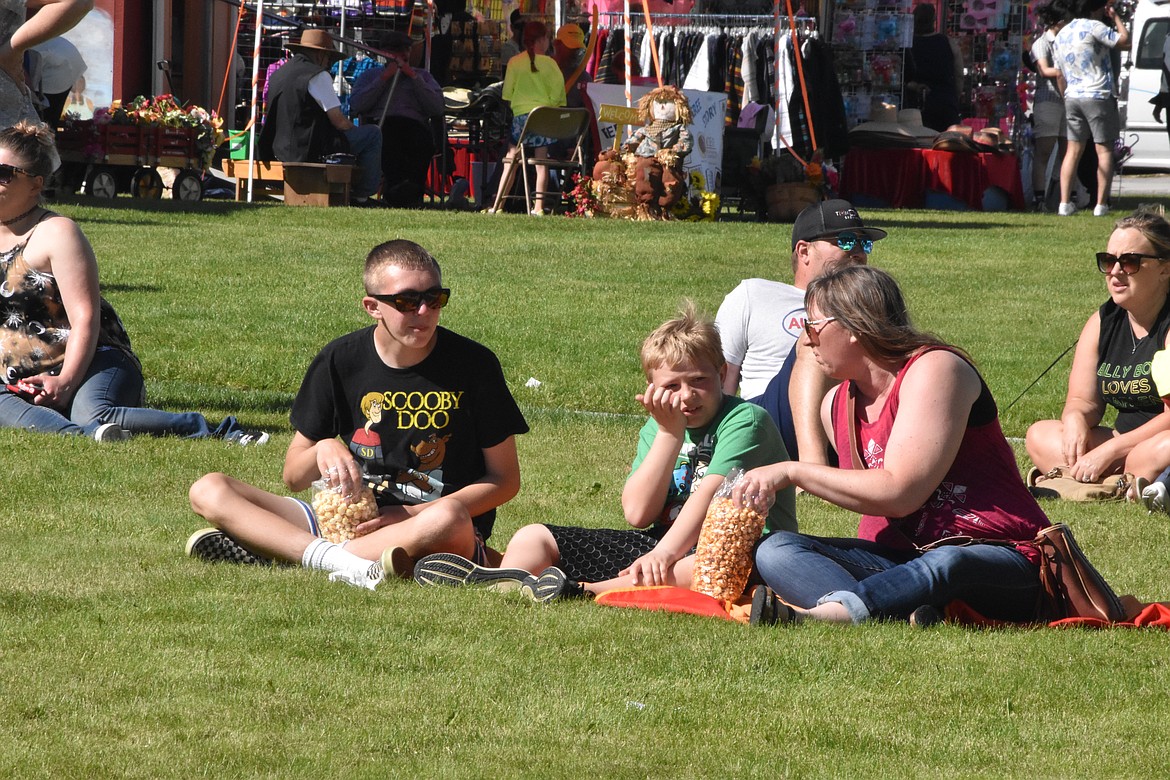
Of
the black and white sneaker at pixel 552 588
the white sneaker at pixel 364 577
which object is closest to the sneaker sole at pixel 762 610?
the black and white sneaker at pixel 552 588

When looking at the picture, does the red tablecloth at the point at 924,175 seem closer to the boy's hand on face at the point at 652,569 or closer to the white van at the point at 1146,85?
the white van at the point at 1146,85

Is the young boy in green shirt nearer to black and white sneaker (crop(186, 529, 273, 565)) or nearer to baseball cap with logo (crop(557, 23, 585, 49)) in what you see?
black and white sneaker (crop(186, 529, 273, 565))

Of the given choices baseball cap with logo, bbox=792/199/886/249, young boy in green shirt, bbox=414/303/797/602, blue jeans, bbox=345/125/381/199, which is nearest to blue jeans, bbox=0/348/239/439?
young boy in green shirt, bbox=414/303/797/602

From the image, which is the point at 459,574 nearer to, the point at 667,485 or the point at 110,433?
the point at 667,485

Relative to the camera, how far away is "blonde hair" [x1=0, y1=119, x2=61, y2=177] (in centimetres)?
683

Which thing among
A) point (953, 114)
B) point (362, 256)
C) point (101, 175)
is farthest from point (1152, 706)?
point (953, 114)

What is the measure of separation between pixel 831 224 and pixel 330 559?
2.36 metres

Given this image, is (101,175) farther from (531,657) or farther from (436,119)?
(531,657)

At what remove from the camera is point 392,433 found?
5102mm

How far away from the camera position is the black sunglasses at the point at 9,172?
687cm

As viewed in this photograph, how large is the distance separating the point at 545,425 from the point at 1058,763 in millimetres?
5073

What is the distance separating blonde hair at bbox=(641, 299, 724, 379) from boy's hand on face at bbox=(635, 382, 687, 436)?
0.09m

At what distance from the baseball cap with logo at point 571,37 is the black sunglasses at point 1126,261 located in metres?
12.7

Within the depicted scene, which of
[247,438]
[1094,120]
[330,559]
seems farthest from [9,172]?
[1094,120]
